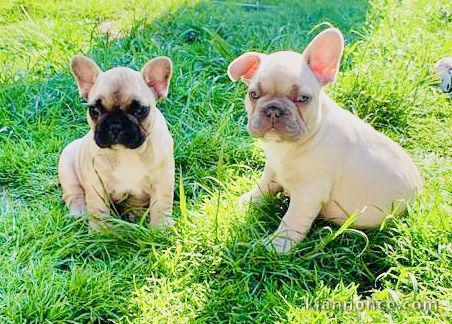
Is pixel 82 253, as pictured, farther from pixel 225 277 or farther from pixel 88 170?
pixel 225 277

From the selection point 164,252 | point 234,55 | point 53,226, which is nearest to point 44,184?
point 53,226

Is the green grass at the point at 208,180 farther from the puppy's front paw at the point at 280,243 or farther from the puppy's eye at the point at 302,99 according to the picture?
the puppy's eye at the point at 302,99

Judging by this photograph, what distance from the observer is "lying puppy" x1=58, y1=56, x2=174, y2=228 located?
11.1 ft

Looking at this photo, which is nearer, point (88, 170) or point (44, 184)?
point (88, 170)

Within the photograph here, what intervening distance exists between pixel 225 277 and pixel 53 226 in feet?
3.38

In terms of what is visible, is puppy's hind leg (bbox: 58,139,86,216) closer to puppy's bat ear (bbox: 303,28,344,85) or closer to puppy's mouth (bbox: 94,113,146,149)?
puppy's mouth (bbox: 94,113,146,149)

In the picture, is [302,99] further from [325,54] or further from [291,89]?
[325,54]

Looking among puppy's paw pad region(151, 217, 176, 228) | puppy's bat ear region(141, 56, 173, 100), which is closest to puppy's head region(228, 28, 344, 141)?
puppy's bat ear region(141, 56, 173, 100)

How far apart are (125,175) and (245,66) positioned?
89 centimetres

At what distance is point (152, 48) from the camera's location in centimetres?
541

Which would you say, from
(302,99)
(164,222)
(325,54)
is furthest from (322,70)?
(164,222)

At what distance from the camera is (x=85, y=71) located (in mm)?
3570

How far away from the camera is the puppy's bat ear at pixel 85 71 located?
351 cm

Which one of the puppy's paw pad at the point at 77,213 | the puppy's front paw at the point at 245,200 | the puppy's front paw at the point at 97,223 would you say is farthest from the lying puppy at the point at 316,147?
the puppy's paw pad at the point at 77,213
